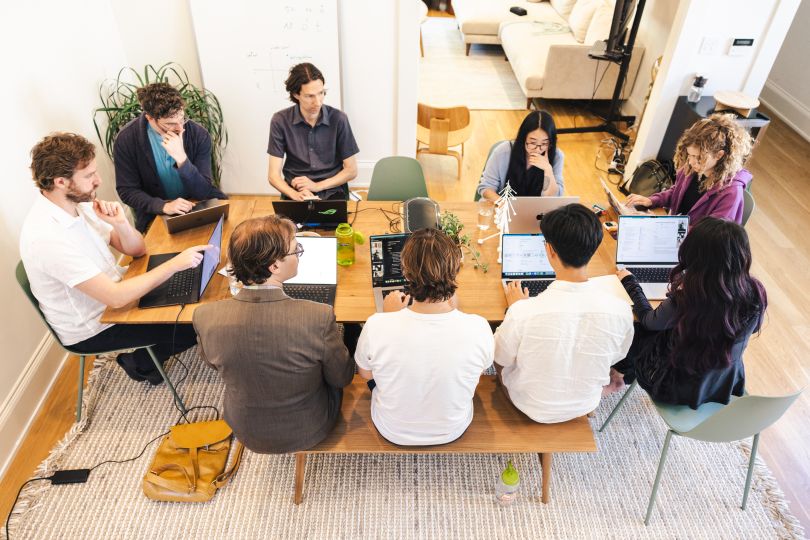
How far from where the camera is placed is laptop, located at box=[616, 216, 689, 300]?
2.47m

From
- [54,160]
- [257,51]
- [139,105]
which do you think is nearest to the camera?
[54,160]

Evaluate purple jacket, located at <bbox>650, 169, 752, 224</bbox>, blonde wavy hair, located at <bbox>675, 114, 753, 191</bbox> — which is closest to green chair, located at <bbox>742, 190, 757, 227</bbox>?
purple jacket, located at <bbox>650, 169, 752, 224</bbox>

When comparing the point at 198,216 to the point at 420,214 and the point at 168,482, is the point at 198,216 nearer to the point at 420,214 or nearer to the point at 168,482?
the point at 420,214

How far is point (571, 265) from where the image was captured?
1.90 meters

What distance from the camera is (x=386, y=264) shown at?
2.32m

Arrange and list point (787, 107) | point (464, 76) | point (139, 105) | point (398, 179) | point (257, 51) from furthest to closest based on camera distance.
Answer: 1. point (464, 76)
2. point (787, 107)
3. point (257, 51)
4. point (139, 105)
5. point (398, 179)

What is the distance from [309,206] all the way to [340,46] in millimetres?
1737

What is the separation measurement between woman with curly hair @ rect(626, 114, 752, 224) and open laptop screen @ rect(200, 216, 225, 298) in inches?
89.2

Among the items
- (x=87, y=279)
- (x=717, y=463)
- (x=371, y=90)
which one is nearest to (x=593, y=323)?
(x=717, y=463)

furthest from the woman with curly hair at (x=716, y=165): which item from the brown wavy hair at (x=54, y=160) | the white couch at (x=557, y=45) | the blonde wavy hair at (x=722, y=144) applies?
the white couch at (x=557, y=45)

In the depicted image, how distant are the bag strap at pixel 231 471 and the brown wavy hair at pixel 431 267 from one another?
1214 millimetres

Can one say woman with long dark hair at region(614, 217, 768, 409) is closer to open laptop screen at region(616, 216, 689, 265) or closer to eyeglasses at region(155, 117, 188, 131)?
open laptop screen at region(616, 216, 689, 265)

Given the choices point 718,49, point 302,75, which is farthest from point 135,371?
point 718,49

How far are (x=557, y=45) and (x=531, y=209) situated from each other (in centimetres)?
341
